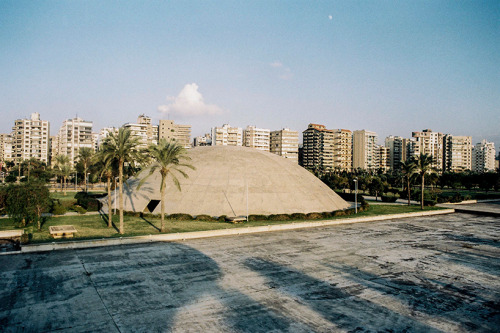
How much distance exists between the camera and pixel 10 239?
3042 cm

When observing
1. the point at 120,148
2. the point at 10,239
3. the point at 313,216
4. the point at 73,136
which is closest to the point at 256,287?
the point at 120,148

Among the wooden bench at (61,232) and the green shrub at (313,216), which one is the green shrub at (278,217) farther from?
the wooden bench at (61,232)

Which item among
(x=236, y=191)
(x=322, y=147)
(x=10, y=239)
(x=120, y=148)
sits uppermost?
(x=322, y=147)

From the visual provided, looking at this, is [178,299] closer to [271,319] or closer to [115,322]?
[115,322]

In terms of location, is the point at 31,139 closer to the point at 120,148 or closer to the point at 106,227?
the point at 106,227

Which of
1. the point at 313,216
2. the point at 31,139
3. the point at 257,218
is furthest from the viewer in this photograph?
the point at 31,139

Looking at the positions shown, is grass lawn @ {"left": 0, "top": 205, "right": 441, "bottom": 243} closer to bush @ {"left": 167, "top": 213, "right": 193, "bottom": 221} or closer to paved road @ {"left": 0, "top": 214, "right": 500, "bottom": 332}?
bush @ {"left": 167, "top": 213, "right": 193, "bottom": 221}

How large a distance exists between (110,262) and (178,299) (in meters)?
8.69

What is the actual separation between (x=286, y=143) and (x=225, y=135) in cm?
3606

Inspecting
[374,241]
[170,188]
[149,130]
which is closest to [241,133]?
[149,130]

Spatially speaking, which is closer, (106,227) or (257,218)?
(106,227)

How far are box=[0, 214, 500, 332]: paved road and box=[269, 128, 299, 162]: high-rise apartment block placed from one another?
157848 millimetres

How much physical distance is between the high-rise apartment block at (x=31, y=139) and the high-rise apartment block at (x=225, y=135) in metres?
94.0

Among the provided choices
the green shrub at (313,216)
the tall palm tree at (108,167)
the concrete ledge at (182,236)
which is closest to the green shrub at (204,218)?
the concrete ledge at (182,236)
